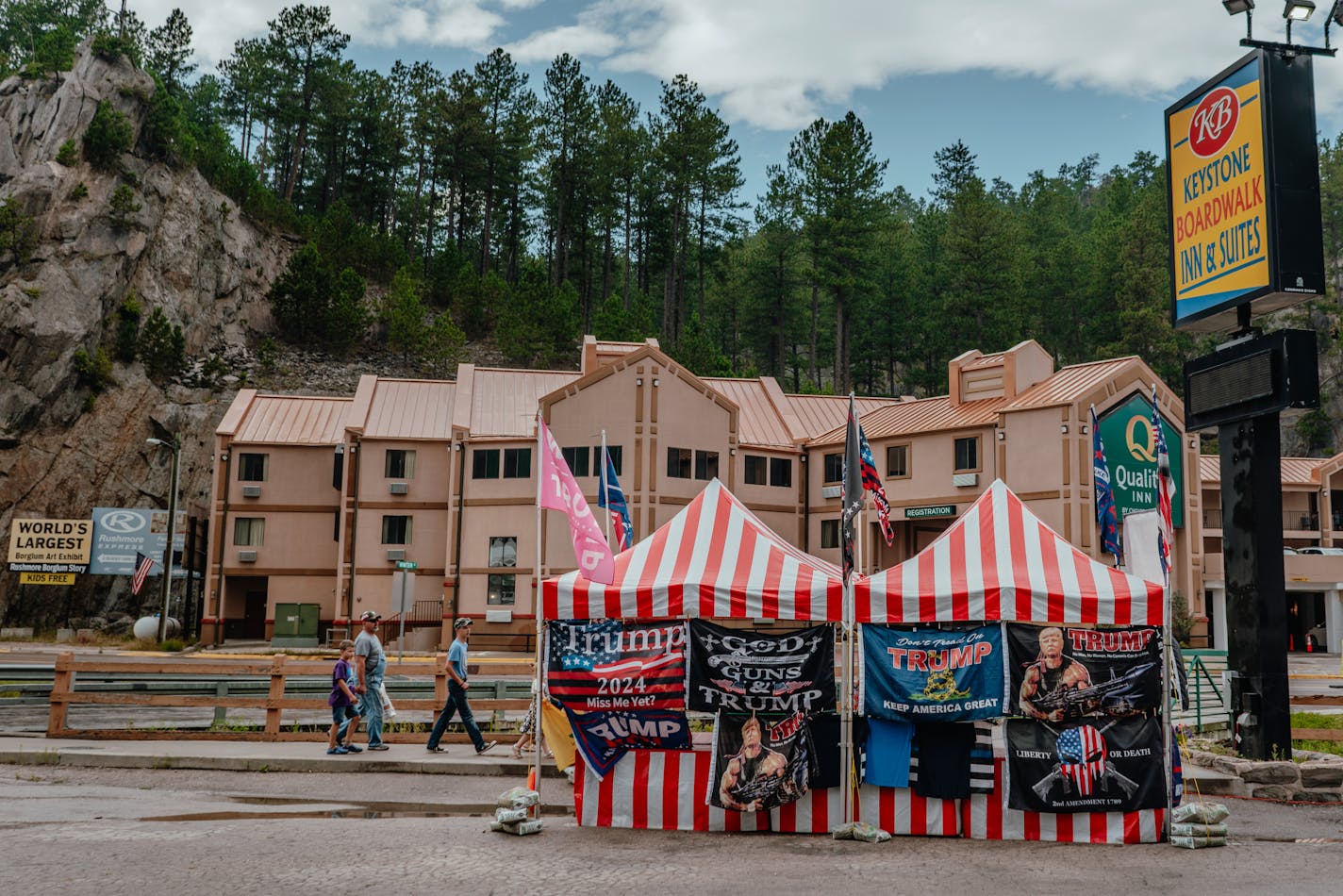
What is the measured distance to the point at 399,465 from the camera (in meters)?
46.0

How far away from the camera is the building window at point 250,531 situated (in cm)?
4712

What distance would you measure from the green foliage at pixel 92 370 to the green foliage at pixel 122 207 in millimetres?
7867

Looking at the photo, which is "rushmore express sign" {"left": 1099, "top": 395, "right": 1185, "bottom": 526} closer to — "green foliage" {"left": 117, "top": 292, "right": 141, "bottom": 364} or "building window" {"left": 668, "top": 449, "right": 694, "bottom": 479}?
"building window" {"left": 668, "top": 449, "right": 694, "bottom": 479}

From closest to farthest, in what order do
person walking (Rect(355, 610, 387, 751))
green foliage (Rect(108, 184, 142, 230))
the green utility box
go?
person walking (Rect(355, 610, 387, 751)) → the green utility box → green foliage (Rect(108, 184, 142, 230))

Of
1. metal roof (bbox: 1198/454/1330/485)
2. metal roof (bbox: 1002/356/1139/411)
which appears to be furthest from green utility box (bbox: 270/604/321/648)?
metal roof (bbox: 1198/454/1330/485)

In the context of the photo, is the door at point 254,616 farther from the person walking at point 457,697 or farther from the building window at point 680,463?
the person walking at point 457,697

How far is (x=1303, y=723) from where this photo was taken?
63.2 feet

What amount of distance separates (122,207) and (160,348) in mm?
8393

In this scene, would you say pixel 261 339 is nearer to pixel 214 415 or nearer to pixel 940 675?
pixel 214 415

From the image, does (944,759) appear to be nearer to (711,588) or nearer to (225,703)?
(711,588)

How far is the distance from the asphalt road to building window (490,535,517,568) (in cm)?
3098

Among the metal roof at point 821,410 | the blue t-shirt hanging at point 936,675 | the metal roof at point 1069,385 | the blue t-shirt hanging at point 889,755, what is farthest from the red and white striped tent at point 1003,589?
the metal roof at point 821,410

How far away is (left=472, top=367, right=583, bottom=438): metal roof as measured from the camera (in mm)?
46812

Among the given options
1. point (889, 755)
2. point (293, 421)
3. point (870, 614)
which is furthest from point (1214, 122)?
point (293, 421)
